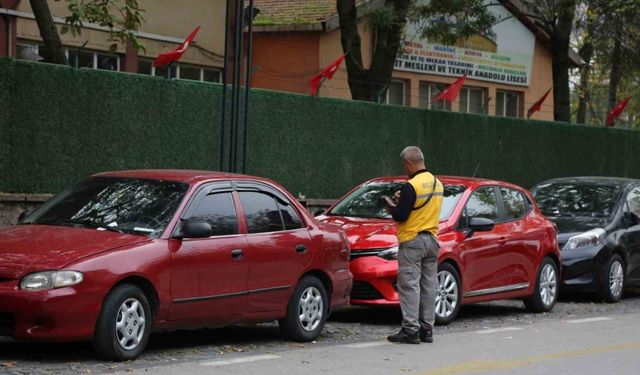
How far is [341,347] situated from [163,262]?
7.28ft

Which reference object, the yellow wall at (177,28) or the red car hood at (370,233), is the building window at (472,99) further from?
the red car hood at (370,233)

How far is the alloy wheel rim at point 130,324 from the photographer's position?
9.55m

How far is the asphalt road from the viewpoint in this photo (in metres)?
9.67

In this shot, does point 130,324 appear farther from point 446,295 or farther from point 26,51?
point 26,51

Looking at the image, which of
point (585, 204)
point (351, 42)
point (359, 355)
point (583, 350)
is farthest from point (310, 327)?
point (351, 42)

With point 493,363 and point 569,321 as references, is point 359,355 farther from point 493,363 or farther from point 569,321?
point 569,321

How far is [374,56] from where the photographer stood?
888 inches

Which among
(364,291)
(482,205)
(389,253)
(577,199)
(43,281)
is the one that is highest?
(577,199)

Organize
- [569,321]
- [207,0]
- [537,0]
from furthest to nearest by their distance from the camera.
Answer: [537,0]
[207,0]
[569,321]

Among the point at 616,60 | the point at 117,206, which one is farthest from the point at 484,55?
the point at 117,206

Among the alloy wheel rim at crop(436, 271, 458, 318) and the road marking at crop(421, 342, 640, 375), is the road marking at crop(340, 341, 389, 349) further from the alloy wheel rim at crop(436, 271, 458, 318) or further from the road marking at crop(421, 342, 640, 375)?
the alloy wheel rim at crop(436, 271, 458, 318)

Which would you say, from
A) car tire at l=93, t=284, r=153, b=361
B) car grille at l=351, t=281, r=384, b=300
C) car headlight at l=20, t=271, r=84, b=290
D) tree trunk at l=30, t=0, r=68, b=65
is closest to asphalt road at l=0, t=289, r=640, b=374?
car tire at l=93, t=284, r=153, b=361

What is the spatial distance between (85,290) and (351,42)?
45.9 feet

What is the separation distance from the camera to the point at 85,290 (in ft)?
30.3
